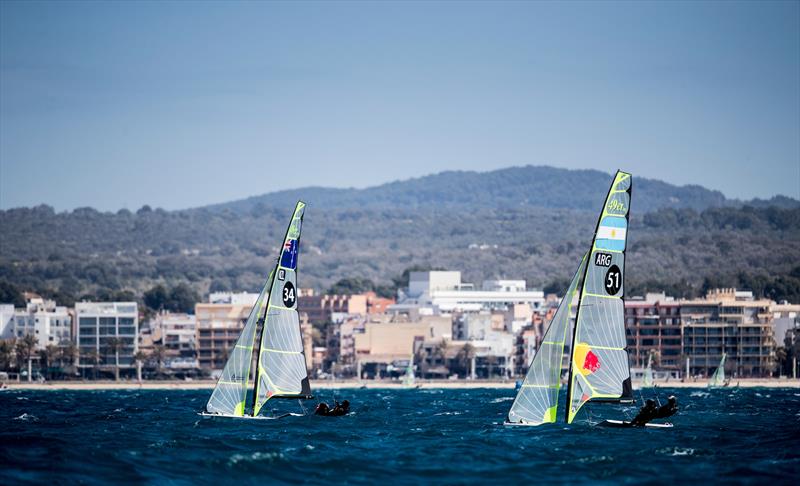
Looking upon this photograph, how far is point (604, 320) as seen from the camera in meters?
60.1

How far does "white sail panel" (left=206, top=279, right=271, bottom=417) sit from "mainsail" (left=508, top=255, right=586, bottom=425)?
14.1 m

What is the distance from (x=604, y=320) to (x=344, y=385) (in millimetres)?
125387

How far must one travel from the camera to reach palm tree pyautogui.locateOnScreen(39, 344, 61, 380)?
191 meters

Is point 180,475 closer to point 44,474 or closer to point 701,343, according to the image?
point 44,474

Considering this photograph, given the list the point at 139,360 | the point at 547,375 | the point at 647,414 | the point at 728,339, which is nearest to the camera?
the point at 547,375

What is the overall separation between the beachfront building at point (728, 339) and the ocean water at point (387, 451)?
109 m

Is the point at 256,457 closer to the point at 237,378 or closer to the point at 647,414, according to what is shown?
the point at 237,378

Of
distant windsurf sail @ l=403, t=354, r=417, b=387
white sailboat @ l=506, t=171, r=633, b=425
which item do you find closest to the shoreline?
distant windsurf sail @ l=403, t=354, r=417, b=387

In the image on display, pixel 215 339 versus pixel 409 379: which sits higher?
pixel 215 339

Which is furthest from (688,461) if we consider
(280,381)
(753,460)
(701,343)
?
(701,343)

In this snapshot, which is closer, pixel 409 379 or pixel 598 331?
pixel 598 331

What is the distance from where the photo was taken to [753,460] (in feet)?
188

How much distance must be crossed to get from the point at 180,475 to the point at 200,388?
123 metres

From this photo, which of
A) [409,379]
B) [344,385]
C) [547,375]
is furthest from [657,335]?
[547,375]
